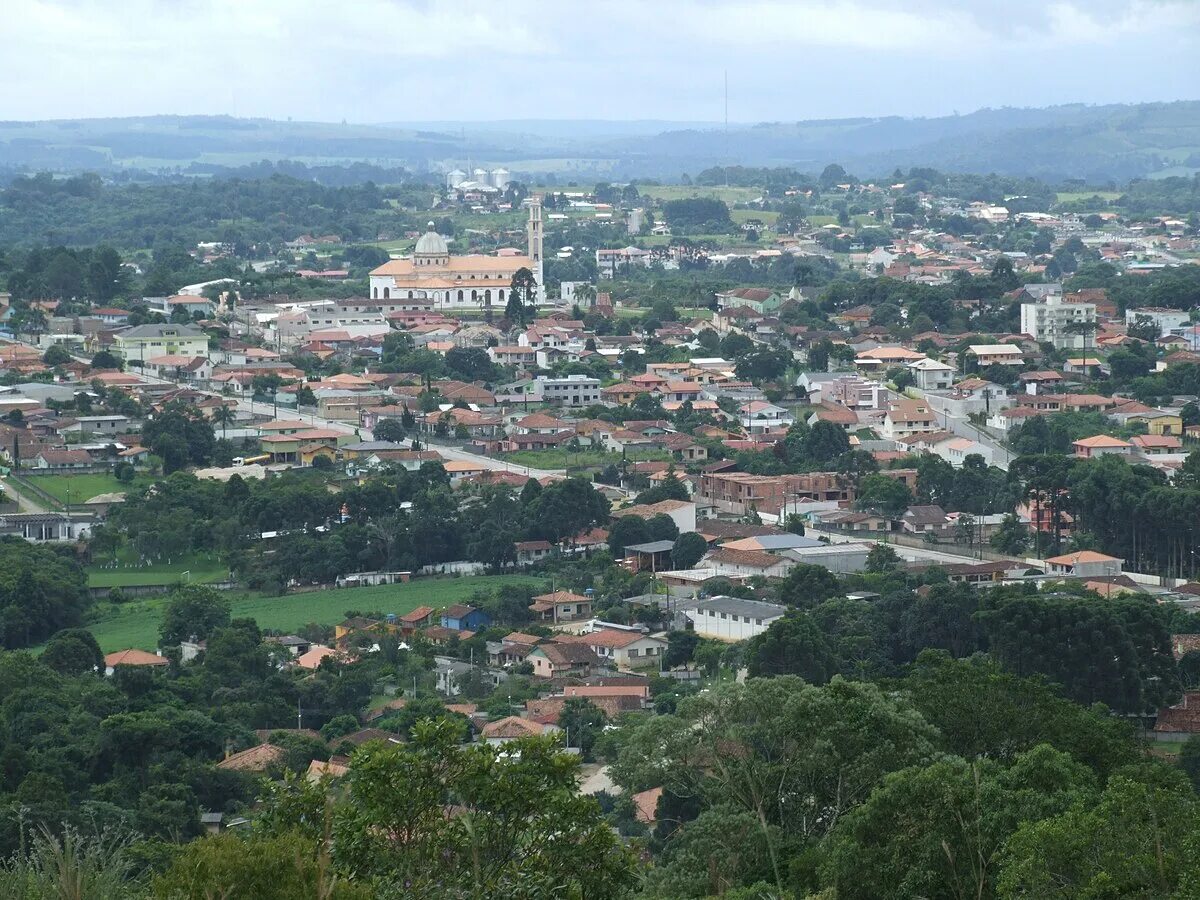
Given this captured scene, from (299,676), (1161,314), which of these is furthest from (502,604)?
(1161,314)

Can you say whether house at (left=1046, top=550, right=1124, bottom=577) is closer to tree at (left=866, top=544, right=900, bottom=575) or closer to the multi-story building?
tree at (left=866, top=544, right=900, bottom=575)

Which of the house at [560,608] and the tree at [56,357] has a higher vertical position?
the tree at [56,357]

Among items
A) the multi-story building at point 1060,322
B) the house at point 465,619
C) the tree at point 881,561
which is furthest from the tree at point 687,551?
the multi-story building at point 1060,322

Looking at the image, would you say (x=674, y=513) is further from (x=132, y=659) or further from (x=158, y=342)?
(x=158, y=342)

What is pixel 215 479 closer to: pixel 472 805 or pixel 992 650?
pixel 992 650

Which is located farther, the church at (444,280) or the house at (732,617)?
the church at (444,280)

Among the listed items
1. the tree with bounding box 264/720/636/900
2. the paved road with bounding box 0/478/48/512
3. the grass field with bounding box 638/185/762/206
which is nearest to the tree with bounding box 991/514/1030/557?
the paved road with bounding box 0/478/48/512

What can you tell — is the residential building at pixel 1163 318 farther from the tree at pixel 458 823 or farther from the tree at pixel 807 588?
the tree at pixel 458 823
